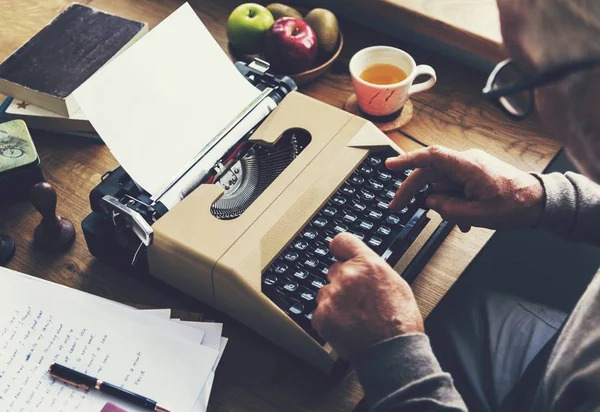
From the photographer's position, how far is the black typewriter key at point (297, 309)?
3.33 ft

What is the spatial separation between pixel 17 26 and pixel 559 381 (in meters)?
1.33

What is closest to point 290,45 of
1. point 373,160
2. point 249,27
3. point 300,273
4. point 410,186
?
point 249,27

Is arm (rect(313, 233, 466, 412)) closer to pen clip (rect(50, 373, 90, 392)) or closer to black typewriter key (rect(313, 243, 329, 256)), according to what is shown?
black typewriter key (rect(313, 243, 329, 256))

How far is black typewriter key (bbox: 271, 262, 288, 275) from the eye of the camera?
3.49 ft

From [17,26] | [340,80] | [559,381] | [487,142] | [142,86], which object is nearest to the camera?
[559,381]

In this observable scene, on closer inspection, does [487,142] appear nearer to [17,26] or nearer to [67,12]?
[67,12]

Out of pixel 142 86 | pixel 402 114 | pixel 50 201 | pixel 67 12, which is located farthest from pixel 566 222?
pixel 67 12

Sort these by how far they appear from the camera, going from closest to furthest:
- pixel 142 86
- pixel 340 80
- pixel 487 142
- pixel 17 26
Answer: pixel 142 86 < pixel 487 142 < pixel 340 80 < pixel 17 26

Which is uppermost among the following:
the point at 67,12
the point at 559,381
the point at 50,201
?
the point at 67,12

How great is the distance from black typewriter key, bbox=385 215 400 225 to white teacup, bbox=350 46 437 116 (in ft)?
0.94

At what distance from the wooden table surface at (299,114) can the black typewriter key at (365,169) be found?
0.57ft

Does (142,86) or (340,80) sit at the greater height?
(142,86)

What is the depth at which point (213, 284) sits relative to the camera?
106 cm

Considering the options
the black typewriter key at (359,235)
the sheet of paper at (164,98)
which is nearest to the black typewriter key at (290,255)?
the black typewriter key at (359,235)
